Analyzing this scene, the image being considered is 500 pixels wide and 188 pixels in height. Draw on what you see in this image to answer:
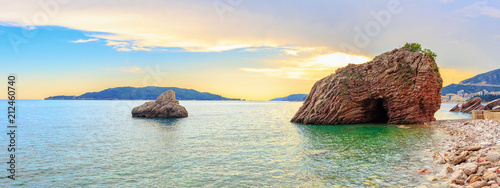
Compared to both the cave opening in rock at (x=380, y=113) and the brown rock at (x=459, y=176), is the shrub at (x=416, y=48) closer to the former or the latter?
the cave opening in rock at (x=380, y=113)

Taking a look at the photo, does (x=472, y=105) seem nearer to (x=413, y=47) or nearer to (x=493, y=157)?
→ (x=413, y=47)

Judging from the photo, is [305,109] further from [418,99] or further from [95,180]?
[95,180]

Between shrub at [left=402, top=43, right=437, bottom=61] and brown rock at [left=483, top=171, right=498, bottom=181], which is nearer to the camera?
brown rock at [left=483, top=171, right=498, bottom=181]

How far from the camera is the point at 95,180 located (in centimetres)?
Answer: 1717

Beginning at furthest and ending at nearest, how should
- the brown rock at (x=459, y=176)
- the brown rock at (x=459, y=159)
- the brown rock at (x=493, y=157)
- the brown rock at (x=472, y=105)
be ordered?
1. the brown rock at (x=472, y=105)
2. the brown rock at (x=459, y=159)
3. the brown rock at (x=493, y=157)
4. the brown rock at (x=459, y=176)

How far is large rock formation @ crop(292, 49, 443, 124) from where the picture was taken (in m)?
46.9

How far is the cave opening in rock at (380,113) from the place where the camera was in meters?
52.9

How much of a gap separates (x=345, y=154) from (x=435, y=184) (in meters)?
9.69

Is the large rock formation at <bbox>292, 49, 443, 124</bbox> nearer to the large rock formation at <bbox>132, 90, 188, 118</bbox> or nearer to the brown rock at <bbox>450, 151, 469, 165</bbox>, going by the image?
the brown rock at <bbox>450, 151, 469, 165</bbox>

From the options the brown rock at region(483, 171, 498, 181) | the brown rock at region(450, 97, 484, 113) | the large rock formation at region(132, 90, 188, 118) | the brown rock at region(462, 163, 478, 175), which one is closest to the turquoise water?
the brown rock at region(462, 163, 478, 175)

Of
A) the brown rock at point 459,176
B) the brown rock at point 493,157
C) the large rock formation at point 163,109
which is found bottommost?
the brown rock at point 459,176

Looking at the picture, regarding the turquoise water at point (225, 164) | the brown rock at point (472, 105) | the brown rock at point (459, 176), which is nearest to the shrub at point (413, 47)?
the turquoise water at point (225, 164)

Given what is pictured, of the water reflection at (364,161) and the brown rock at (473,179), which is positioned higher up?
the brown rock at (473,179)

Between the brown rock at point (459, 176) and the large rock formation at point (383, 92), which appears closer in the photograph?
the brown rock at point (459, 176)
